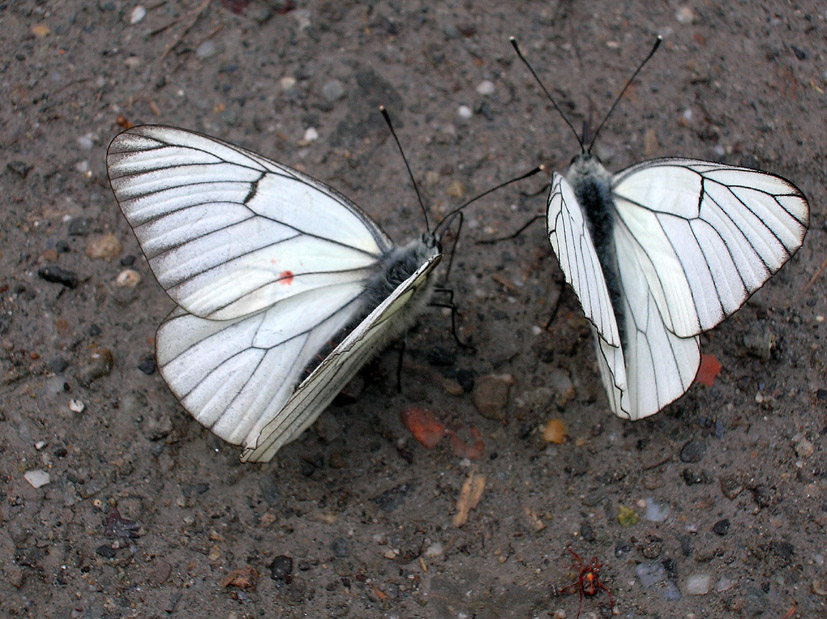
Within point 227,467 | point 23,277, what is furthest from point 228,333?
point 23,277

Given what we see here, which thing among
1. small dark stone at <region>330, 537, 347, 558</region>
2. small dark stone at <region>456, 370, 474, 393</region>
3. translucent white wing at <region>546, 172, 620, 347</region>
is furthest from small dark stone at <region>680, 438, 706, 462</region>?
small dark stone at <region>330, 537, 347, 558</region>

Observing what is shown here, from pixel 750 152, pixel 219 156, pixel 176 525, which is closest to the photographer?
pixel 219 156

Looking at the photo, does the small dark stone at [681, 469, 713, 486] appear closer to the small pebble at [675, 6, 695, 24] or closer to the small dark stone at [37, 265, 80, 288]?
the small pebble at [675, 6, 695, 24]

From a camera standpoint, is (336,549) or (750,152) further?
(750,152)

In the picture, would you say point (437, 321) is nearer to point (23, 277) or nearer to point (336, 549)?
point (336, 549)

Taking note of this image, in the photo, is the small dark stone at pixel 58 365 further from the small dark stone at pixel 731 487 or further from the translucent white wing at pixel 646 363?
the small dark stone at pixel 731 487

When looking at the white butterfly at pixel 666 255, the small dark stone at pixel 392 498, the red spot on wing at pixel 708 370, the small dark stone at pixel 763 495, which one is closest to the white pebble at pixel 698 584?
the small dark stone at pixel 763 495

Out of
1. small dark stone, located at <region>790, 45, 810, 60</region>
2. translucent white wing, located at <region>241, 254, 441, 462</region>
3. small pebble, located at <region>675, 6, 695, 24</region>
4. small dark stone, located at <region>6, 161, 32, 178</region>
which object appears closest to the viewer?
A: translucent white wing, located at <region>241, 254, 441, 462</region>

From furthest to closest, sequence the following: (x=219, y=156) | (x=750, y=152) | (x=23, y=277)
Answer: (x=750, y=152) < (x=23, y=277) < (x=219, y=156)
